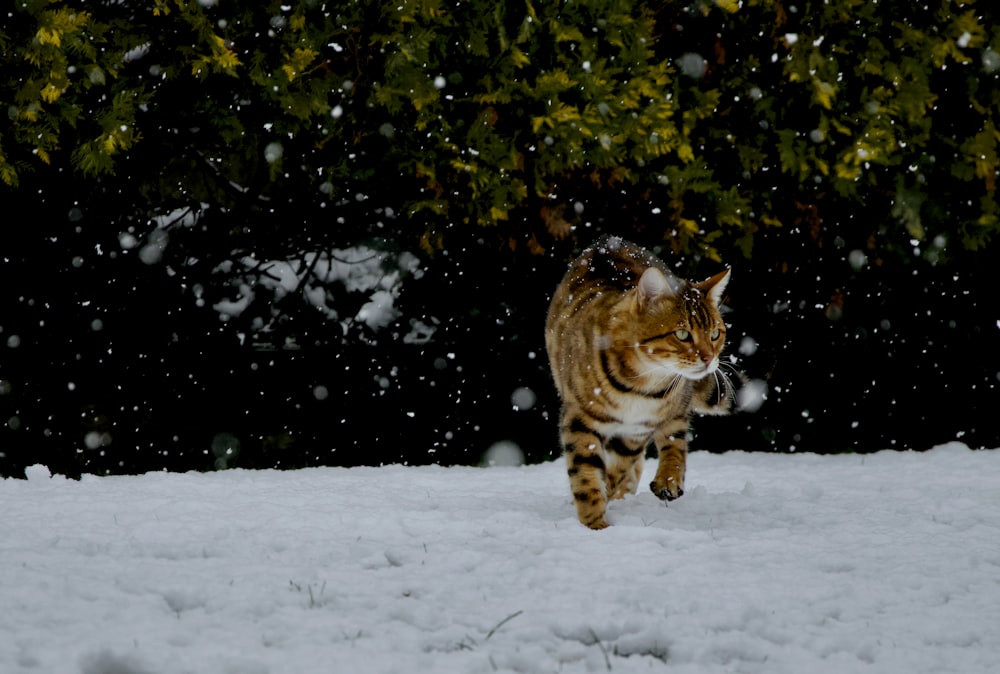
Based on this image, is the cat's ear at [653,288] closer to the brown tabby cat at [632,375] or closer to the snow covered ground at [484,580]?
the brown tabby cat at [632,375]

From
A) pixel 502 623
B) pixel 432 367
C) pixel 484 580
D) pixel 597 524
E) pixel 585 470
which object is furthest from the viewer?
pixel 432 367

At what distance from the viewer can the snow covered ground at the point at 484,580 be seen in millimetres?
2789

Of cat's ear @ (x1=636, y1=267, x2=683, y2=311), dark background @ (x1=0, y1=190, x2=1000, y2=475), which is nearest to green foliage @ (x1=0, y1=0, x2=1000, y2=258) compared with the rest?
dark background @ (x1=0, y1=190, x2=1000, y2=475)

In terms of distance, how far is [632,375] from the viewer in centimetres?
457

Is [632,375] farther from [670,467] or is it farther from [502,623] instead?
[502,623]

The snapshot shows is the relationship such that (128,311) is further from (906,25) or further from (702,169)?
(906,25)

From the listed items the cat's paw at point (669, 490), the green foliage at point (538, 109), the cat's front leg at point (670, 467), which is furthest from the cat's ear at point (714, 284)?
the green foliage at point (538, 109)

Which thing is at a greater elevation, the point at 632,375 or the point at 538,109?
the point at 538,109

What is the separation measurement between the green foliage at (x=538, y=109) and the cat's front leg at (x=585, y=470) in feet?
5.16

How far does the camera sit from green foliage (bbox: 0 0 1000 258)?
511 centimetres

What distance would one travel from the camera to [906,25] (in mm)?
5723

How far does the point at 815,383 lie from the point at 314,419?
11.8 ft

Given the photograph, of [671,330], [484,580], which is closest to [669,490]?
[671,330]

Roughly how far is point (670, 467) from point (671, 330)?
0.93 metres
